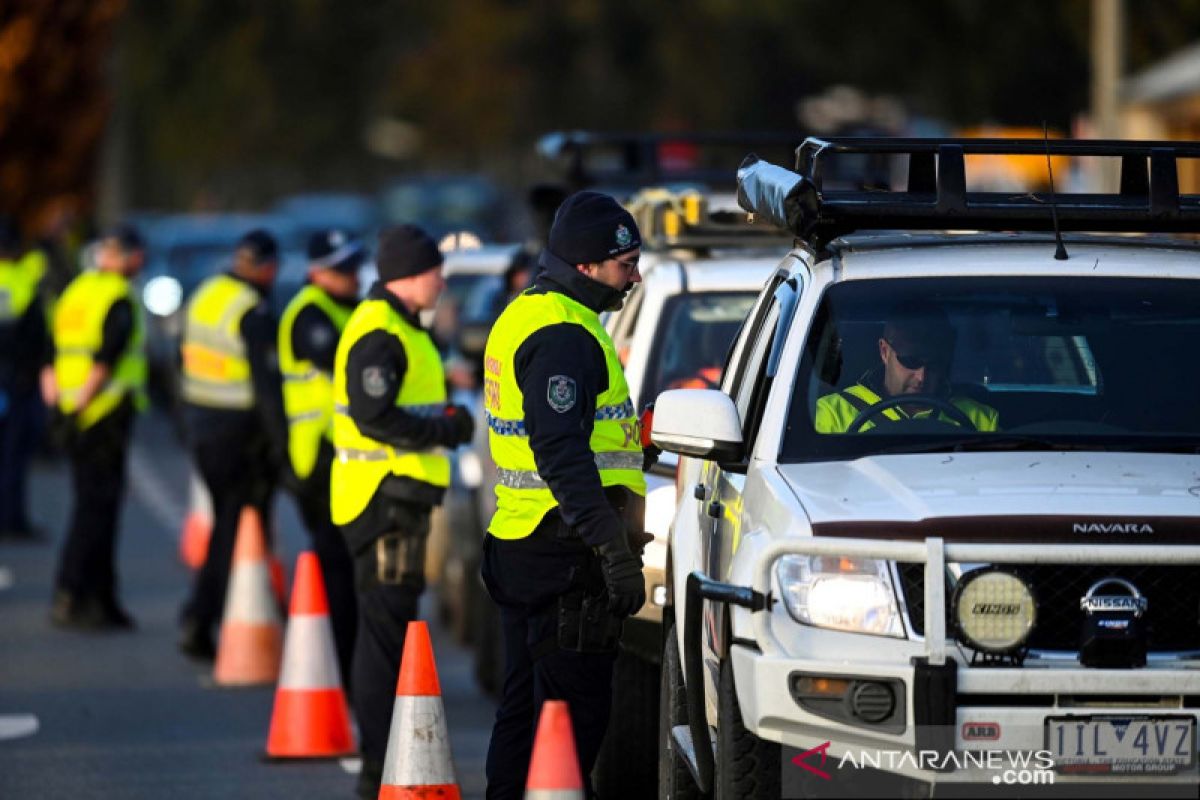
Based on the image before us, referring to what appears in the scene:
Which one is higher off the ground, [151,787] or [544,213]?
[544,213]

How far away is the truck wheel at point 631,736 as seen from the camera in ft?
30.2

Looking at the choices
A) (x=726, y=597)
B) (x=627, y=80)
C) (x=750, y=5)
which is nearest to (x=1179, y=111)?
(x=750, y=5)

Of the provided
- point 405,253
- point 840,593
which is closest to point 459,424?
point 405,253

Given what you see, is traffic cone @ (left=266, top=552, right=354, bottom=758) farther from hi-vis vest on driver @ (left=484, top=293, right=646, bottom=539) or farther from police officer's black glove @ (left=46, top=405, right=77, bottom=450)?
police officer's black glove @ (left=46, top=405, right=77, bottom=450)

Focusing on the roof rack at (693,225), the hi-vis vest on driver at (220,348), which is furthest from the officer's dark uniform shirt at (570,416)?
the hi-vis vest on driver at (220,348)

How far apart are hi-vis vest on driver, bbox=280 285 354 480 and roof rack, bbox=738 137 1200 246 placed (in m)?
4.30

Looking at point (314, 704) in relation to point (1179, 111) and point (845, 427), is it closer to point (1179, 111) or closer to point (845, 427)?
point (845, 427)

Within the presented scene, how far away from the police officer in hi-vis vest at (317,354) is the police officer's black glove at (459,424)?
194 centimetres

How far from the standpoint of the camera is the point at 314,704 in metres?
10.5

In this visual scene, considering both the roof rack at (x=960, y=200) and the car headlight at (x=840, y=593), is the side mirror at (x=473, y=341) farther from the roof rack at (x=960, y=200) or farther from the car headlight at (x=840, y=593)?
the car headlight at (x=840, y=593)

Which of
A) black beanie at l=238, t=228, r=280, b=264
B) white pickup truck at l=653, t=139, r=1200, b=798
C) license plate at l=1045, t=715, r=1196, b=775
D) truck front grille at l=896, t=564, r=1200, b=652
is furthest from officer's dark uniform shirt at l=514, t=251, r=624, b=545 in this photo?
black beanie at l=238, t=228, r=280, b=264

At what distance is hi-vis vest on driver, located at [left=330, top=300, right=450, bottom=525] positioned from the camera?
31.9 ft

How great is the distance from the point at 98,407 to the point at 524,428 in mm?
7087

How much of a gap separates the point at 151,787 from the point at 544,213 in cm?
456
